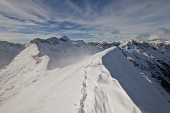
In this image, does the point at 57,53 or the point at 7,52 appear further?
the point at 7,52

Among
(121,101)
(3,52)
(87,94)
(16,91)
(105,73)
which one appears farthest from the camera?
(3,52)

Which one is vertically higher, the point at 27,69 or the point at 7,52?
the point at 27,69

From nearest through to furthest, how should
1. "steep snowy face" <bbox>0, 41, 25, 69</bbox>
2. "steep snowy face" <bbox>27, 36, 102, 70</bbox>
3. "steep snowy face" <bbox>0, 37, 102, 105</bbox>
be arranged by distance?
1. "steep snowy face" <bbox>0, 37, 102, 105</bbox>
2. "steep snowy face" <bbox>27, 36, 102, 70</bbox>
3. "steep snowy face" <bbox>0, 41, 25, 69</bbox>

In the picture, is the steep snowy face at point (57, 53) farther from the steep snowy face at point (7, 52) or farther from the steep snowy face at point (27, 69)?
the steep snowy face at point (7, 52)

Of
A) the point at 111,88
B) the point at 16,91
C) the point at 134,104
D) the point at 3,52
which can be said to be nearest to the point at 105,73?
the point at 111,88

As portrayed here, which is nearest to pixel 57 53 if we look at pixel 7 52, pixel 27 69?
pixel 27 69

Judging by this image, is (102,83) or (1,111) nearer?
(102,83)

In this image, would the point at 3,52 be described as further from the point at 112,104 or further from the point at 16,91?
the point at 112,104

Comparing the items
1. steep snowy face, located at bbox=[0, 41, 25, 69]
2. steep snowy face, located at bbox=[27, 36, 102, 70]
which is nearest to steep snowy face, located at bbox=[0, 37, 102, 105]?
steep snowy face, located at bbox=[27, 36, 102, 70]

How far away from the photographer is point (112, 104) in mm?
7105

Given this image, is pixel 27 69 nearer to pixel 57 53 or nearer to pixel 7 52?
pixel 57 53

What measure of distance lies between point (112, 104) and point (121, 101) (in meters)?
0.59

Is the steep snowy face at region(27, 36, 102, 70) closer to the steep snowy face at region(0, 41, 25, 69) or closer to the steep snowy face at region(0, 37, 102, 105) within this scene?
the steep snowy face at region(0, 37, 102, 105)

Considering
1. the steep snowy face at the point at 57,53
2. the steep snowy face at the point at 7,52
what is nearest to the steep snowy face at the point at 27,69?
the steep snowy face at the point at 57,53
